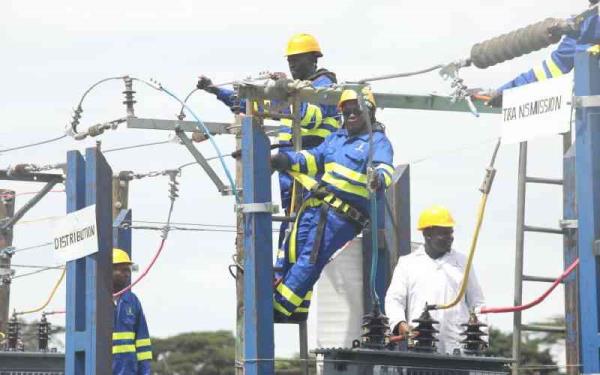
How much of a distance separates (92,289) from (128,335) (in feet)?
6.54

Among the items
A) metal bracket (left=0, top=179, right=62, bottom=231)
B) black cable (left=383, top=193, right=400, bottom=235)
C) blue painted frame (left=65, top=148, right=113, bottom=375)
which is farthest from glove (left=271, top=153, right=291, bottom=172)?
metal bracket (left=0, top=179, right=62, bottom=231)

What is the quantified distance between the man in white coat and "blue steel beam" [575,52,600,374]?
2.77 metres

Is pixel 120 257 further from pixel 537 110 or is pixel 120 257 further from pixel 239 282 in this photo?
pixel 537 110

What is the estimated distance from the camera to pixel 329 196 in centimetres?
1287

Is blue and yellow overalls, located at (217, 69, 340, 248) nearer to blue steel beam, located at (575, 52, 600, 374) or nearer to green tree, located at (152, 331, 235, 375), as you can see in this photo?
blue steel beam, located at (575, 52, 600, 374)

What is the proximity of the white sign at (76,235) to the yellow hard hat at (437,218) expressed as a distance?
2.71 m

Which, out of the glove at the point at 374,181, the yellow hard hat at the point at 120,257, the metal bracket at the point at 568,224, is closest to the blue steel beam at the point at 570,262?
the metal bracket at the point at 568,224

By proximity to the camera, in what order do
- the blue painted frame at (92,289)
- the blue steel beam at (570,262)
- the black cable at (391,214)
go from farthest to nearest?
the black cable at (391,214), the blue painted frame at (92,289), the blue steel beam at (570,262)

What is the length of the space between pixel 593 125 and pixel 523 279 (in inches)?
86.5

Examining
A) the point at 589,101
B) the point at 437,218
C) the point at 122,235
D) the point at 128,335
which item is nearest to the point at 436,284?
the point at 437,218

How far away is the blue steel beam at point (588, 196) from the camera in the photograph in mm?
9445

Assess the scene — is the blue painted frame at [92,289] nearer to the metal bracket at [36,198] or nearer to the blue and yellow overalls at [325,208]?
the blue and yellow overalls at [325,208]

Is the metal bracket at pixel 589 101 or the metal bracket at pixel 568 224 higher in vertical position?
the metal bracket at pixel 589 101

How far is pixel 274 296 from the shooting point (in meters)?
12.7
